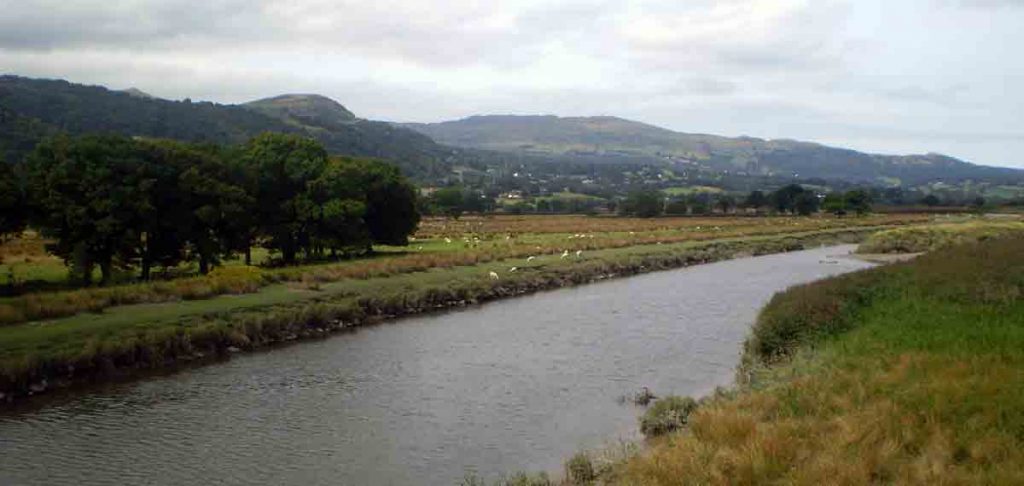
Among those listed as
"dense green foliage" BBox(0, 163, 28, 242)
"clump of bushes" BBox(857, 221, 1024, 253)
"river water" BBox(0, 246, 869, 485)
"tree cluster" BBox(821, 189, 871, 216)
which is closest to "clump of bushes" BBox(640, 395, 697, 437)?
"river water" BBox(0, 246, 869, 485)

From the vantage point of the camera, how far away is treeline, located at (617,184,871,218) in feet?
436

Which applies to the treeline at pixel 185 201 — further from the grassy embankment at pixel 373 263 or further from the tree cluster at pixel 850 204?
the tree cluster at pixel 850 204

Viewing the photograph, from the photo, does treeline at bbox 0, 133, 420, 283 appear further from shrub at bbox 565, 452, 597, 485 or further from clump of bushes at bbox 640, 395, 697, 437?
shrub at bbox 565, 452, 597, 485

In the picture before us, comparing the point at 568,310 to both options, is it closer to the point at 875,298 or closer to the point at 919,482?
the point at 875,298

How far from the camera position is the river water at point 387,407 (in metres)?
17.4

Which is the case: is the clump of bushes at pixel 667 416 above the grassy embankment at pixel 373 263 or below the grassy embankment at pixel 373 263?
below

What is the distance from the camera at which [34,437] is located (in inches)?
759

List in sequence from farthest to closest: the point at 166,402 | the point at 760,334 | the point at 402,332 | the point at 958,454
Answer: the point at 402,332 < the point at 760,334 < the point at 166,402 < the point at 958,454

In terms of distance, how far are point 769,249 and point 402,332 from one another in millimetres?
49723

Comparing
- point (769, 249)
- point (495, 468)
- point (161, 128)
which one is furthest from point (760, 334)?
point (161, 128)

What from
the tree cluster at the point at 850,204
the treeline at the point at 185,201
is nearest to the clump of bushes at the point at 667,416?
the treeline at the point at 185,201

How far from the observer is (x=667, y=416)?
18.8m

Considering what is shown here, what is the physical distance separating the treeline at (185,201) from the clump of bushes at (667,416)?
87.7 feet

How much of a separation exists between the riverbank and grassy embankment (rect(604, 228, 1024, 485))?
16.7 metres
